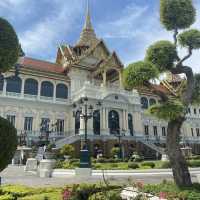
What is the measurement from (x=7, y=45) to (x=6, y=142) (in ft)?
9.60

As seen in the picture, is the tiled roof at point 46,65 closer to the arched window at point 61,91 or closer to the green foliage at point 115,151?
the arched window at point 61,91

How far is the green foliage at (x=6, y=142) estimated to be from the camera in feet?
19.7

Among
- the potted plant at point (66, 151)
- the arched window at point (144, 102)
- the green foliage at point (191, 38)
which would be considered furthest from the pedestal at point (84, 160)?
the arched window at point (144, 102)

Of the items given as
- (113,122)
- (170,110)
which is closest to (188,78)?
(170,110)

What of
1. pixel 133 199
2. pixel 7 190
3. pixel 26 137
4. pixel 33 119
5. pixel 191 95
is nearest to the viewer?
pixel 133 199

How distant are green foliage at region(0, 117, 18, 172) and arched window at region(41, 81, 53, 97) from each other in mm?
30154

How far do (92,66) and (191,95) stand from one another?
32.1 metres

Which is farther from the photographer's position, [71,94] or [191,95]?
[71,94]

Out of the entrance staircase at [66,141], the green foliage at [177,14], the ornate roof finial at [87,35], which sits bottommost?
the entrance staircase at [66,141]

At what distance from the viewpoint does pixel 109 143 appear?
109ft

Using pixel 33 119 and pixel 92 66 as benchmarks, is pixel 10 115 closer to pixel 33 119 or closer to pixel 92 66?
pixel 33 119

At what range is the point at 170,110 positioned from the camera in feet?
28.3

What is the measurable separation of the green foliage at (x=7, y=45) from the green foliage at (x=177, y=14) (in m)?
6.66

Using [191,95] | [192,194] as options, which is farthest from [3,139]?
[191,95]
